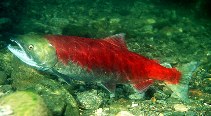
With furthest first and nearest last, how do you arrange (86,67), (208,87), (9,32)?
(9,32), (208,87), (86,67)

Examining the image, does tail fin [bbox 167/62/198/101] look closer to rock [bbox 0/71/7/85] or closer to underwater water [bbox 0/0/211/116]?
underwater water [bbox 0/0/211/116]

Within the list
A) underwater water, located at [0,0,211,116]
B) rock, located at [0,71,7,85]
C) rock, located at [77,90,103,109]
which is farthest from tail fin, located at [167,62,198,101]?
rock, located at [0,71,7,85]

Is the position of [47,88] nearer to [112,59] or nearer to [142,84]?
[112,59]

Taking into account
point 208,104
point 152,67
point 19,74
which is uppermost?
point 152,67

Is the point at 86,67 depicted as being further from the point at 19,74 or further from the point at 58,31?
the point at 58,31

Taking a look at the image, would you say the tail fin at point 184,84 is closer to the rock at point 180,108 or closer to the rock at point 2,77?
the rock at point 180,108

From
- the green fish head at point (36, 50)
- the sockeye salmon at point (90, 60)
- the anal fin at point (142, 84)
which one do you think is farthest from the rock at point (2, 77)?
the anal fin at point (142, 84)

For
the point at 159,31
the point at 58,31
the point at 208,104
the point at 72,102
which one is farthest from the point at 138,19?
the point at 72,102
